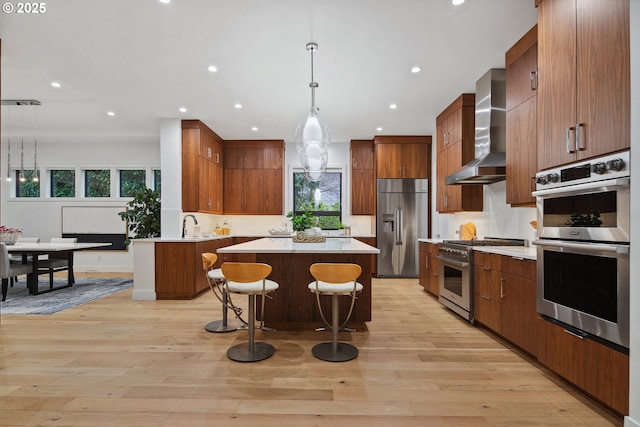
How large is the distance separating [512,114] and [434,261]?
2.25 m

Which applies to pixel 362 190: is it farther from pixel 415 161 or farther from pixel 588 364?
pixel 588 364

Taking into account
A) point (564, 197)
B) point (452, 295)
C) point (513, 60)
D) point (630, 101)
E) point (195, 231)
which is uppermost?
point (513, 60)

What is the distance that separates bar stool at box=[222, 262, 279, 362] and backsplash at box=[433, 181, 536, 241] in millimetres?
2823

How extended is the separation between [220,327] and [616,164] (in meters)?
3.45

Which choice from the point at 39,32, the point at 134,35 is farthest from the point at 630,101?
the point at 39,32

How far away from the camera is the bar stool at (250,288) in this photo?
261 centimetres

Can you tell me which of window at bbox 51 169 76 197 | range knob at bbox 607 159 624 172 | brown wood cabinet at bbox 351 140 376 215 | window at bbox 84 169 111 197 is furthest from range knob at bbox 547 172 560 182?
window at bbox 51 169 76 197

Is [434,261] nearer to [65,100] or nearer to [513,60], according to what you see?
[513,60]

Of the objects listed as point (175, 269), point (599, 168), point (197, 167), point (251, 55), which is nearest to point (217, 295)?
point (175, 269)

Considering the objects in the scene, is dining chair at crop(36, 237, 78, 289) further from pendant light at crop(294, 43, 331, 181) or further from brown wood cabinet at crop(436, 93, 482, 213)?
brown wood cabinet at crop(436, 93, 482, 213)

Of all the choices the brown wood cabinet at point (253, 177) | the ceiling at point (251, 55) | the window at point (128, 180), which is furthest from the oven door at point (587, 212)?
the window at point (128, 180)

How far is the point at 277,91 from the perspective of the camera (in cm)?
439

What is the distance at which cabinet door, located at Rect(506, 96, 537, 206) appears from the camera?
119 inches

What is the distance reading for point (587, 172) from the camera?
6.73 feet
